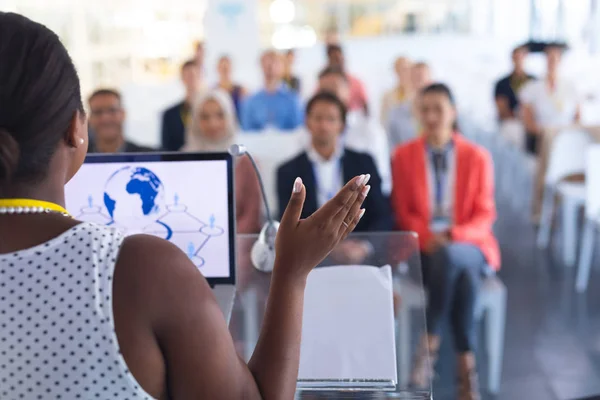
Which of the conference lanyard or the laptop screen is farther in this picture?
the conference lanyard

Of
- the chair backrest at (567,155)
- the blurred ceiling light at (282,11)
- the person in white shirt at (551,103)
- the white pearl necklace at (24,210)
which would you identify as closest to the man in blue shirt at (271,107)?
the person in white shirt at (551,103)

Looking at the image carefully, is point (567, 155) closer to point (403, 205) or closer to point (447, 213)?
A: point (447, 213)

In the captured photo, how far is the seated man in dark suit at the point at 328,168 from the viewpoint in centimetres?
299

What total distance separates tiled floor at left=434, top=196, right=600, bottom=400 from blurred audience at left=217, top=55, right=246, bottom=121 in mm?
3253

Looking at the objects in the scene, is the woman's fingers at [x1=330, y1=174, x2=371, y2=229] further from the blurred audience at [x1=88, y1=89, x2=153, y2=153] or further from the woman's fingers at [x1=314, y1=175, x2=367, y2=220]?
the blurred audience at [x1=88, y1=89, x2=153, y2=153]

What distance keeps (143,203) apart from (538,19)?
8.22 metres

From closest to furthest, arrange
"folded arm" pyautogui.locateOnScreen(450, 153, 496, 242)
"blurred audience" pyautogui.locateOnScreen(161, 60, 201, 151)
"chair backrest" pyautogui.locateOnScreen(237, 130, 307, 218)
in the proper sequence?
"folded arm" pyautogui.locateOnScreen(450, 153, 496, 242)
"chair backrest" pyautogui.locateOnScreen(237, 130, 307, 218)
"blurred audience" pyautogui.locateOnScreen(161, 60, 201, 151)

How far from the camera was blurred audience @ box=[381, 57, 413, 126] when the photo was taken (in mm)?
6117

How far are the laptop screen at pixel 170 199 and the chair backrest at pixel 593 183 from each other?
2844mm

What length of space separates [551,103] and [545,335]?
3.12 meters

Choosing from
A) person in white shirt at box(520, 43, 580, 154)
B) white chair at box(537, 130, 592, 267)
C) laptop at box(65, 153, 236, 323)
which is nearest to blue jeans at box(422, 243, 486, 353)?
laptop at box(65, 153, 236, 323)

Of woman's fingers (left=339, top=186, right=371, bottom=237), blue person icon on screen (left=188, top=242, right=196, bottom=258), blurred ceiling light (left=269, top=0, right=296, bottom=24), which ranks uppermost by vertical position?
blurred ceiling light (left=269, top=0, right=296, bottom=24)

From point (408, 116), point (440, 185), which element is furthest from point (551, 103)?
point (440, 185)

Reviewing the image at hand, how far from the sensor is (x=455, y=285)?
111 inches
